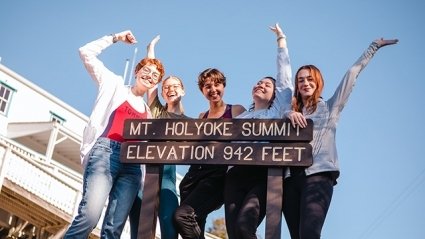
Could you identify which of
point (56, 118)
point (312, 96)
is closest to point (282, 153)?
point (312, 96)

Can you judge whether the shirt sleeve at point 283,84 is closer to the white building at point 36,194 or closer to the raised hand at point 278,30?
the raised hand at point 278,30

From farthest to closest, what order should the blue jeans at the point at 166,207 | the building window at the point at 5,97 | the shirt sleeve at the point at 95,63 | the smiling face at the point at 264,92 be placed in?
the building window at the point at 5,97 < the shirt sleeve at the point at 95,63 < the smiling face at the point at 264,92 < the blue jeans at the point at 166,207

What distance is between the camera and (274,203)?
5867 mm

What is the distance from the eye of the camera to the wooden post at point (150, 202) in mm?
6125

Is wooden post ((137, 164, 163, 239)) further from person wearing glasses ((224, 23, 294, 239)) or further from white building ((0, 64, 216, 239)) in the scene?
white building ((0, 64, 216, 239))

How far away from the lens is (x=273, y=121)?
6.03m

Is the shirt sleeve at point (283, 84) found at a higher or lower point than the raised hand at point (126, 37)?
lower

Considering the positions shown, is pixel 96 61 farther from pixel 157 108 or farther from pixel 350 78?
pixel 350 78

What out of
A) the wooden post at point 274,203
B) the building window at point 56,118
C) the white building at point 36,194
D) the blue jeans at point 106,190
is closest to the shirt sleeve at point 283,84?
the wooden post at point 274,203

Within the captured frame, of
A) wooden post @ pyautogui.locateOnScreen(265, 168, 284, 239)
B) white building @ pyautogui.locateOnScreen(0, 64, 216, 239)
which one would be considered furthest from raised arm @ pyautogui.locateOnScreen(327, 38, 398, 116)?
white building @ pyautogui.locateOnScreen(0, 64, 216, 239)

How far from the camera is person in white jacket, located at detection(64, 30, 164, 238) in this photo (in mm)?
6320

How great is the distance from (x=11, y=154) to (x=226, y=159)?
13.7 metres

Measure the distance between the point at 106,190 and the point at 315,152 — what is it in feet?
5.75

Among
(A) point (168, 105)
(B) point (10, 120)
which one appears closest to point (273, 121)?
(A) point (168, 105)
